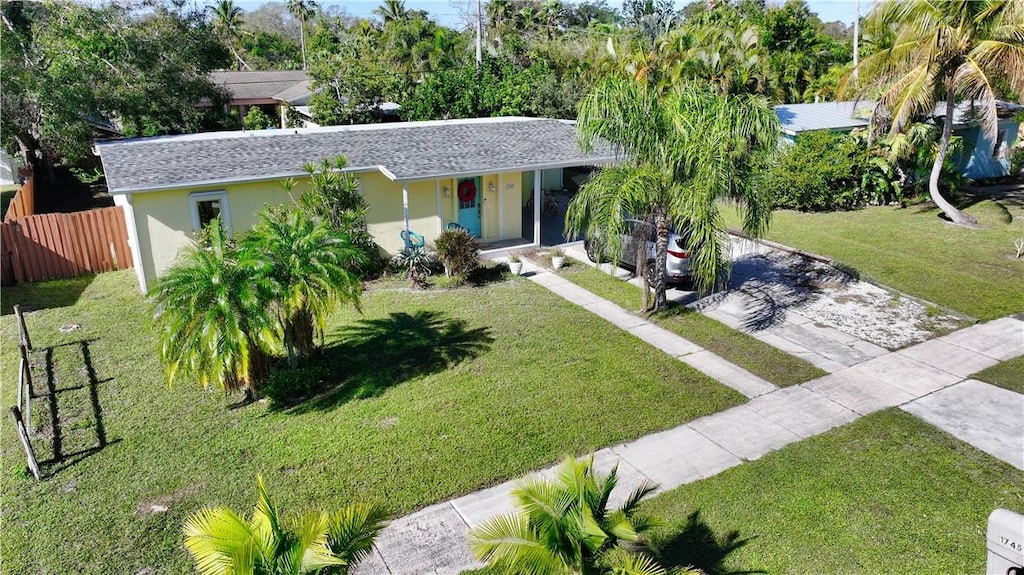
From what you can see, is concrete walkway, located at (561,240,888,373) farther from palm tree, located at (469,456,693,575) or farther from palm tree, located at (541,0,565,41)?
palm tree, located at (541,0,565,41)

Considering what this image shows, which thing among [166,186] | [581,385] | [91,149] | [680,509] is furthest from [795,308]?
[91,149]

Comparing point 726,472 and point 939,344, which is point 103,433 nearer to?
point 726,472

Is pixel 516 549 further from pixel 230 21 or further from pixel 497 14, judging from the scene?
pixel 230 21

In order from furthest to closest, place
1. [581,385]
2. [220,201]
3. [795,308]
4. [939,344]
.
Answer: [220,201]
[795,308]
[939,344]
[581,385]

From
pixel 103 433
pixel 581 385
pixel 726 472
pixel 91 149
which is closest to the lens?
pixel 726 472

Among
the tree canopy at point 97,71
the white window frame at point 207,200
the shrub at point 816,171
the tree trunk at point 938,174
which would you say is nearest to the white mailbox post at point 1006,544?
the white window frame at point 207,200

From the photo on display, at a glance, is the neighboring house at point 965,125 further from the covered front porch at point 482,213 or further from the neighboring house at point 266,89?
the neighboring house at point 266,89
